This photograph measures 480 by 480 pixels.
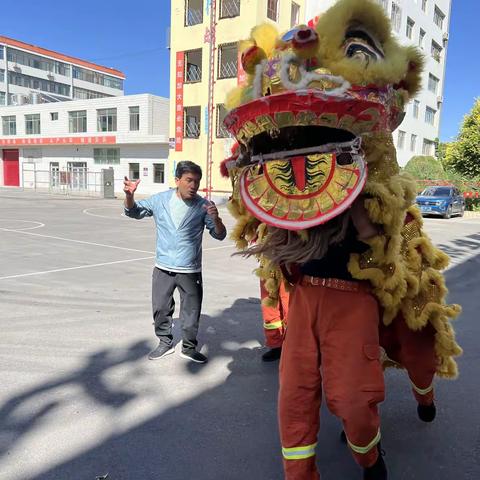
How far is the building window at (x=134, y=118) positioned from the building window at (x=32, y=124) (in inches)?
425

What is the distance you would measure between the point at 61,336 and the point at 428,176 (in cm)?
2903

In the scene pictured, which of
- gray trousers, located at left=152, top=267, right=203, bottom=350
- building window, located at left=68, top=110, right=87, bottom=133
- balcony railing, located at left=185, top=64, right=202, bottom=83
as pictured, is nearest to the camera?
gray trousers, located at left=152, top=267, right=203, bottom=350

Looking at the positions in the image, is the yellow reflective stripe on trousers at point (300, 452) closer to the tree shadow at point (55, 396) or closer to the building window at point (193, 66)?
the tree shadow at point (55, 396)

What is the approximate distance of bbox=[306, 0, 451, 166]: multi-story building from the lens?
1323 inches

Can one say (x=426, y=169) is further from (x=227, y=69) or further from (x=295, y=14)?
(x=227, y=69)

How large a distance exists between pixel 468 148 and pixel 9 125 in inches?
1451

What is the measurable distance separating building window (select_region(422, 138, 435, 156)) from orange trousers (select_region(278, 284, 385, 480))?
4010 cm

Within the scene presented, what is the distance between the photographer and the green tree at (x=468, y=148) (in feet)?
82.8

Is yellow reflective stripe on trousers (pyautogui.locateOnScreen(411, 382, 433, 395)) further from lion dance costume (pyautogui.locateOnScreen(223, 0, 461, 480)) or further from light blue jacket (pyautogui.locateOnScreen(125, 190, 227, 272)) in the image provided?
light blue jacket (pyautogui.locateOnScreen(125, 190, 227, 272))

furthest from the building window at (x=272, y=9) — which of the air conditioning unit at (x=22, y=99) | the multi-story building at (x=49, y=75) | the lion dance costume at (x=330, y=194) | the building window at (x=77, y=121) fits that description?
the multi-story building at (x=49, y=75)

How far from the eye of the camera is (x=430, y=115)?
4059cm

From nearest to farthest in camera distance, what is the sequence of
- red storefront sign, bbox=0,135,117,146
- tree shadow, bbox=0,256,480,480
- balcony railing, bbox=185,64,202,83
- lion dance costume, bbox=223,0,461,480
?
1. lion dance costume, bbox=223,0,461,480
2. tree shadow, bbox=0,256,480,480
3. balcony railing, bbox=185,64,202,83
4. red storefront sign, bbox=0,135,117,146

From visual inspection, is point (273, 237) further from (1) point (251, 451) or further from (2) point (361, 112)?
(1) point (251, 451)

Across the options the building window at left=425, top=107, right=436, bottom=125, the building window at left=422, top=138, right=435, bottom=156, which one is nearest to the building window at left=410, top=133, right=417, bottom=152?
the building window at left=422, top=138, right=435, bottom=156
